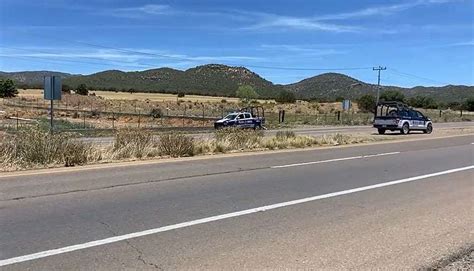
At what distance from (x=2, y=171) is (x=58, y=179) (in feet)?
6.40

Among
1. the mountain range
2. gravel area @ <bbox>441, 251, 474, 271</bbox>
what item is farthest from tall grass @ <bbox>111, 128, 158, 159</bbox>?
the mountain range

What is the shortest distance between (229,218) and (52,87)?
12722 mm

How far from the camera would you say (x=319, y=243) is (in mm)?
6539

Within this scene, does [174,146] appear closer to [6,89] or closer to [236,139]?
[236,139]

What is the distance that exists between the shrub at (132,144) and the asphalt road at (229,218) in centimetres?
224

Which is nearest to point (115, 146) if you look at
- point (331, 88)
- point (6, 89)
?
point (6, 89)

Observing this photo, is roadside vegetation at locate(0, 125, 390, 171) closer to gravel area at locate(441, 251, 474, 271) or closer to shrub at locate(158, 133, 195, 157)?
shrub at locate(158, 133, 195, 157)

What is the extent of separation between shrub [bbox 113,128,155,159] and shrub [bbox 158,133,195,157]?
1.27ft

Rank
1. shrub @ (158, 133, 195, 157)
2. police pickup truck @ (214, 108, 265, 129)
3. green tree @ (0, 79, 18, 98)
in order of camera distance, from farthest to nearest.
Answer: green tree @ (0, 79, 18, 98), police pickup truck @ (214, 108, 265, 129), shrub @ (158, 133, 195, 157)

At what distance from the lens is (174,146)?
55.8ft

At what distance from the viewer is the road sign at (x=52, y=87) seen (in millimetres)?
18500

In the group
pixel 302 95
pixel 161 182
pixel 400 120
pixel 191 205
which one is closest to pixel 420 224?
pixel 191 205

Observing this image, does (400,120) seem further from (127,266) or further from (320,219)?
(127,266)

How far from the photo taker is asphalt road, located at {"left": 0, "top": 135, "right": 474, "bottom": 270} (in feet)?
19.1
